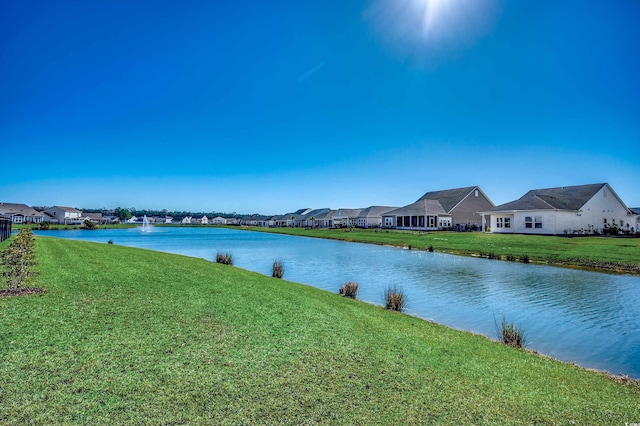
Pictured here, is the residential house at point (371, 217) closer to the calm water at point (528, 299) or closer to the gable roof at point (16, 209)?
the calm water at point (528, 299)

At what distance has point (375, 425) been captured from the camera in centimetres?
362

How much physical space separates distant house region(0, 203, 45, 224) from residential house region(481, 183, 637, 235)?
4484 inches

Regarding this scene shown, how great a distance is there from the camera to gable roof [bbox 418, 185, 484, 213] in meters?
54.1

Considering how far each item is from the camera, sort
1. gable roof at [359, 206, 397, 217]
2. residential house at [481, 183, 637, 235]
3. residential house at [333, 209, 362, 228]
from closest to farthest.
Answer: residential house at [481, 183, 637, 235] → gable roof at [359, 206, 397, 217] → residential house at [333, 209, 362, 228]

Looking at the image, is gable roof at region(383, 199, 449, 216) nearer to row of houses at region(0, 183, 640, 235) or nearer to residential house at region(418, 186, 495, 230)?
row of houses at region(0, 183, 640, 235)

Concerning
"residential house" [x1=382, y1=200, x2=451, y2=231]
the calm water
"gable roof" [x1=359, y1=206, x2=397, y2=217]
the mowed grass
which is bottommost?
the calm water

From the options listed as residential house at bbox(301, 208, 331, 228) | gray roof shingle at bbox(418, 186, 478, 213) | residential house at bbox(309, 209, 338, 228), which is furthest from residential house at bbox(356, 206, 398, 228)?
gray roof shingle at bbox(418, 186, 478, 213)

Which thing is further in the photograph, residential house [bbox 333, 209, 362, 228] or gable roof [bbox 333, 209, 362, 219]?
gable roof [bbox 333, 209, 362, 219]

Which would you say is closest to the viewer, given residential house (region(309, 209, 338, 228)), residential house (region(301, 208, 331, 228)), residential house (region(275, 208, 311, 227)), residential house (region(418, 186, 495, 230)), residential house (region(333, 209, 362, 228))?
residential house (region(418, 186, 495, 230))

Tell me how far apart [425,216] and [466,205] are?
7091 mm

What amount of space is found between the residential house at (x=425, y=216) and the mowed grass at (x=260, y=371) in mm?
46892

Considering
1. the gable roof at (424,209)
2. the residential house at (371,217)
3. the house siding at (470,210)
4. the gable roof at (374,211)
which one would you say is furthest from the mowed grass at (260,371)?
the gable roof at (374,211)

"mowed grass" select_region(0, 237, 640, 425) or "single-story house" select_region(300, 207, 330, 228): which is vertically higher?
"single-story house" select_region(300, 207, 330, 228)

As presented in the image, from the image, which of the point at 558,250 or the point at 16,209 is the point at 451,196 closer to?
the point at 558,250
